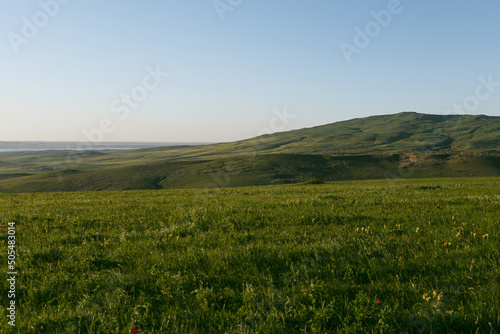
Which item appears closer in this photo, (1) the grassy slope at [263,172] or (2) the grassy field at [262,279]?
(2) the grassy field at [262,279]

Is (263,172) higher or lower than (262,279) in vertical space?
lower

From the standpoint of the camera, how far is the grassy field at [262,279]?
432 cm

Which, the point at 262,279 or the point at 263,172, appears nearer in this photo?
the point at 262,279

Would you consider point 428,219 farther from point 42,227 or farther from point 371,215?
point 42,227

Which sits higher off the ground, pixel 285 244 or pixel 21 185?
pixel 285 244

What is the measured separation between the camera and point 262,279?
18.5 feet

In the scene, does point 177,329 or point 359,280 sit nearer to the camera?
point 177,329

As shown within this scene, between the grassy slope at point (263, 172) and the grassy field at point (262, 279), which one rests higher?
the grassy field at point (262, 279)

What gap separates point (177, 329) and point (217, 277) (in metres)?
1.53

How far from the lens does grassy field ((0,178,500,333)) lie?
4.32 meters

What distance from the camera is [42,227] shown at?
9.75m

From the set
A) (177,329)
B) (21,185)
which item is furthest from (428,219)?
(21,185)

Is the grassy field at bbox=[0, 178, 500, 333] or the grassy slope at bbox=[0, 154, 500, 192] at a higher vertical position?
the grassy field at bbox=[0, 178, 500, 333]

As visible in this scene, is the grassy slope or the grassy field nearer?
the grassy field
